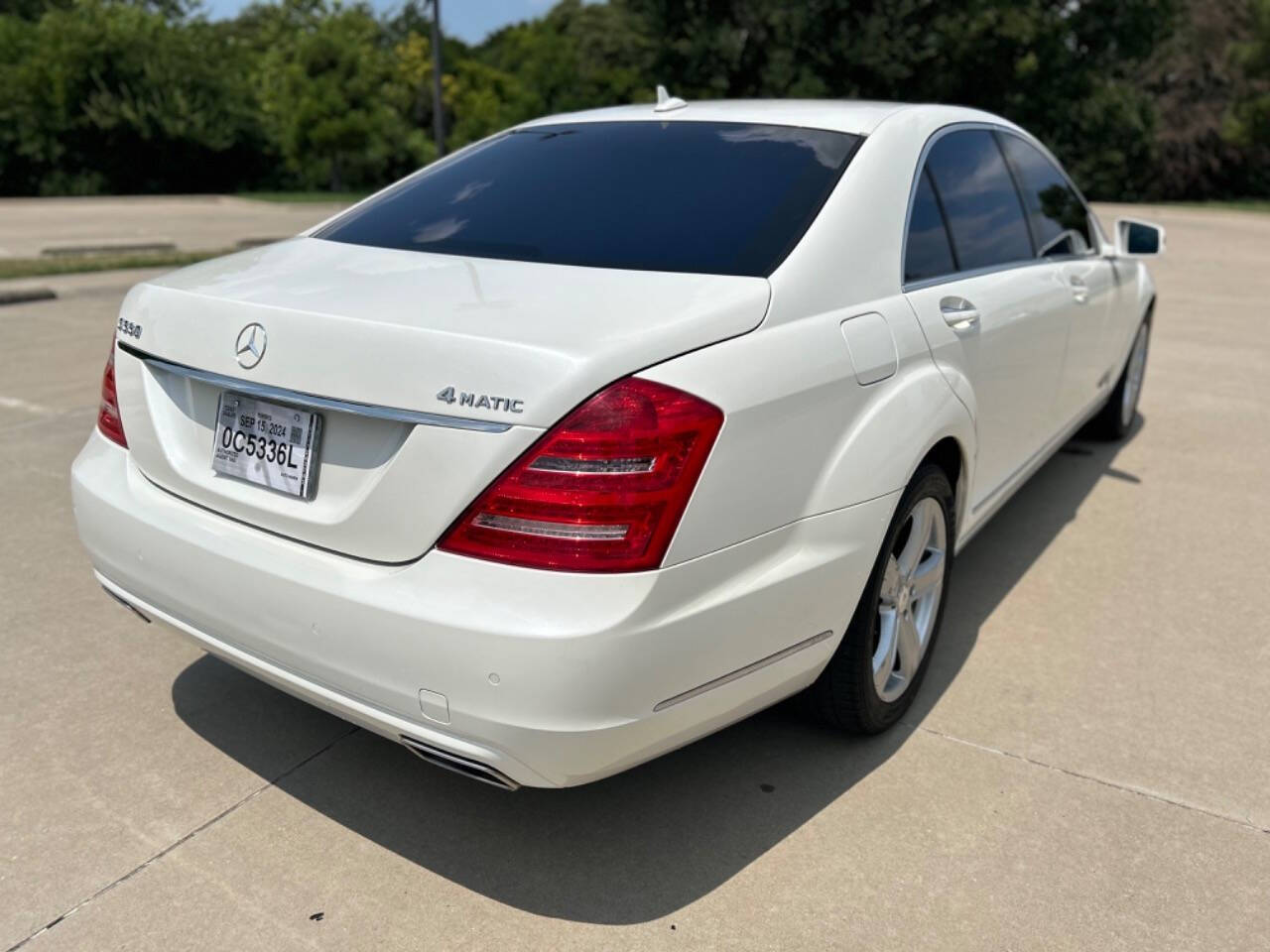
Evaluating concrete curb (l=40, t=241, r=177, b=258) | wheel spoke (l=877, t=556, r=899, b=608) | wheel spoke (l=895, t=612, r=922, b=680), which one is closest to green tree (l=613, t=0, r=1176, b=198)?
concrete curb (l=40, t=241, r=177, b=258)

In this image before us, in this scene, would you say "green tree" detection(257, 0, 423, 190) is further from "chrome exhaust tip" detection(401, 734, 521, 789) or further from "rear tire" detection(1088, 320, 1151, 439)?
"chrome exhaust tip" detection(401, 734, 521, 789)

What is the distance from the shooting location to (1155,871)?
2.50 m

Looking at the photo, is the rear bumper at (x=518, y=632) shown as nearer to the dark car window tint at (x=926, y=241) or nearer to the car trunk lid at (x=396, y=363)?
the car trunk lid at (x=396, y=363)

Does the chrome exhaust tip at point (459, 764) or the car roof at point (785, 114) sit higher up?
the car roof at point (785, 114)

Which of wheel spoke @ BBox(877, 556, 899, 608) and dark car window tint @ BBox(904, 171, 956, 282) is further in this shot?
dark car window tint @ BBox(904, 171, 956, 282)

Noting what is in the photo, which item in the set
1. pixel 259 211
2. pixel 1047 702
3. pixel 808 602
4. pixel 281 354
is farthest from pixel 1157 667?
pixel 259 211

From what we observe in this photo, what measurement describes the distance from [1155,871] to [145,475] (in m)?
2.49

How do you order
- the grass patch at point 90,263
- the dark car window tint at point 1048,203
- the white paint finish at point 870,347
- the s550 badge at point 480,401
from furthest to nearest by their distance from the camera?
the grass patch at point 90,263 → the dark car window tint at point 1048,203 → the white paint finish at point 870,347 → the s550 badge at point 480,401

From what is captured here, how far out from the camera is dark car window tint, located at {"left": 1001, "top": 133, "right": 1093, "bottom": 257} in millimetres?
4164

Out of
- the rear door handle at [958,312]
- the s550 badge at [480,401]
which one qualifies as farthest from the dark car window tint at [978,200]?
the s550 badge at [480,401]

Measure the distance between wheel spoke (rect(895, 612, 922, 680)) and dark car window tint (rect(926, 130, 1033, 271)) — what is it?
3.59ft

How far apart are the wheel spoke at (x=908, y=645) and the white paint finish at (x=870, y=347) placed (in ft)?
2.38

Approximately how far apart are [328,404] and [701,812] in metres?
1.33

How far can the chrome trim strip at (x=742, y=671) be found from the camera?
2.18 m
